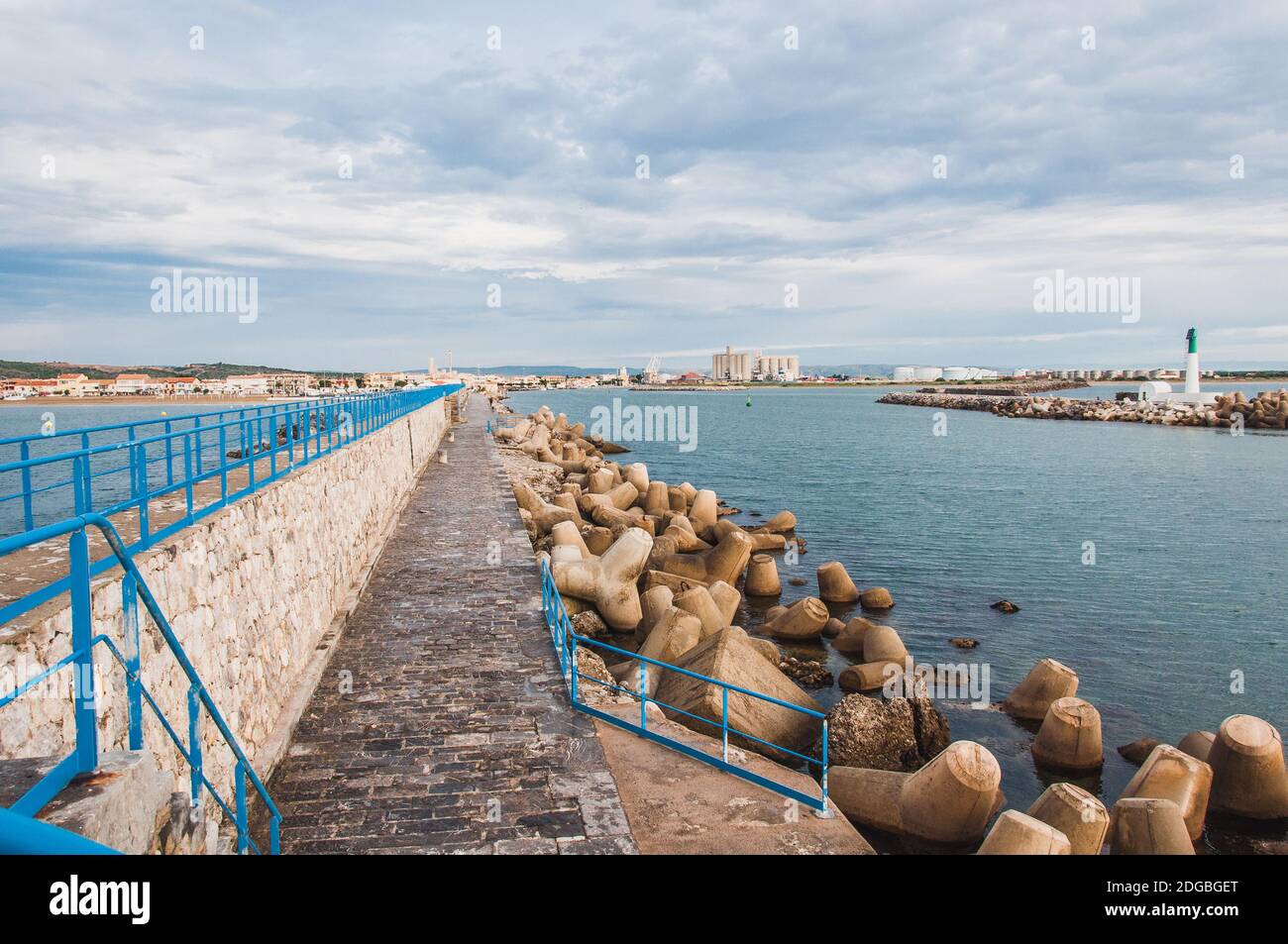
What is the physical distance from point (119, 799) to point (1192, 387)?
327 feet

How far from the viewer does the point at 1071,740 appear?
1060cm

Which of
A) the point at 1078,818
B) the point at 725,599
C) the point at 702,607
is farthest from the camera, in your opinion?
the point at 725,599

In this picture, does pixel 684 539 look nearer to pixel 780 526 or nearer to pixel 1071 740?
pixel 780 526

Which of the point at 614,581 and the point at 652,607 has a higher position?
the point at 614,581

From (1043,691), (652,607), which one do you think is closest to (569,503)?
(652,607)

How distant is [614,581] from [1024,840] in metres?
8.44

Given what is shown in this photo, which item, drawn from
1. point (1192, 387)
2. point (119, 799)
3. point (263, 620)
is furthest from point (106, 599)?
point (1192, 387)

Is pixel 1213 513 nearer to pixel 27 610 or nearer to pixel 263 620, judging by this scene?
pixel 263 620

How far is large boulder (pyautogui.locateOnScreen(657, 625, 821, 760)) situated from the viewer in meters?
9.21

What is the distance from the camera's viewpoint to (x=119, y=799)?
2914 mm

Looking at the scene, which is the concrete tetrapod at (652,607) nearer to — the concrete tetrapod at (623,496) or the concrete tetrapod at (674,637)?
the concrete tetrapod at (674,637)

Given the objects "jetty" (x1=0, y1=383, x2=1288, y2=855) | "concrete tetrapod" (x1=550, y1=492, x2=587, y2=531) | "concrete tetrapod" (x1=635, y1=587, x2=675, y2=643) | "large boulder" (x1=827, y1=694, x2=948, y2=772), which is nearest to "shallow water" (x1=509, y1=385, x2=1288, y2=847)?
"large boulder" (x1=827, y1=694, x2=948, y2=772)

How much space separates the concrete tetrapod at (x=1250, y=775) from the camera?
941cm

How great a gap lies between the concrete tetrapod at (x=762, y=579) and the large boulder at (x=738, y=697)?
26.4 ft
